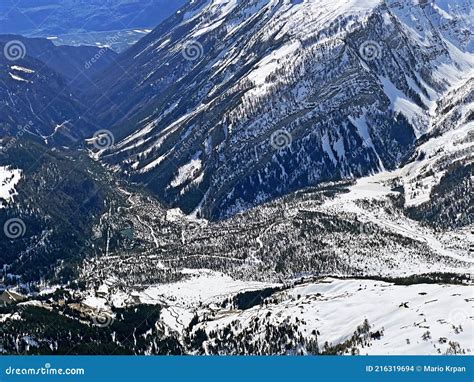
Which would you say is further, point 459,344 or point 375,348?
point 375,348

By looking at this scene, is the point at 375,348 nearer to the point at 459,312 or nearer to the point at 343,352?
the point at 343,352

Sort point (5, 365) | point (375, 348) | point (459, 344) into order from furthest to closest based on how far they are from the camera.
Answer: point (375, 348), point (459, 344), point (5, 365)

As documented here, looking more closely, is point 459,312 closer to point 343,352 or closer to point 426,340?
point 426,340

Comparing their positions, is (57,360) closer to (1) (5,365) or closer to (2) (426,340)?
(1) (5,365)

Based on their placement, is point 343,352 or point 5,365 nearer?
point 5,365

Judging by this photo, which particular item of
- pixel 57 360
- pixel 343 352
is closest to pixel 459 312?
pixel 343 352

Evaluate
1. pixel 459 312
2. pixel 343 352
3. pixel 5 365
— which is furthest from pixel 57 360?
pixel 459 312

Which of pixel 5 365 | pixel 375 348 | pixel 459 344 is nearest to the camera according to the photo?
pixel 5 365

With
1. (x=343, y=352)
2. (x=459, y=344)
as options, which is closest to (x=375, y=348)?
(x=343, y=352)
